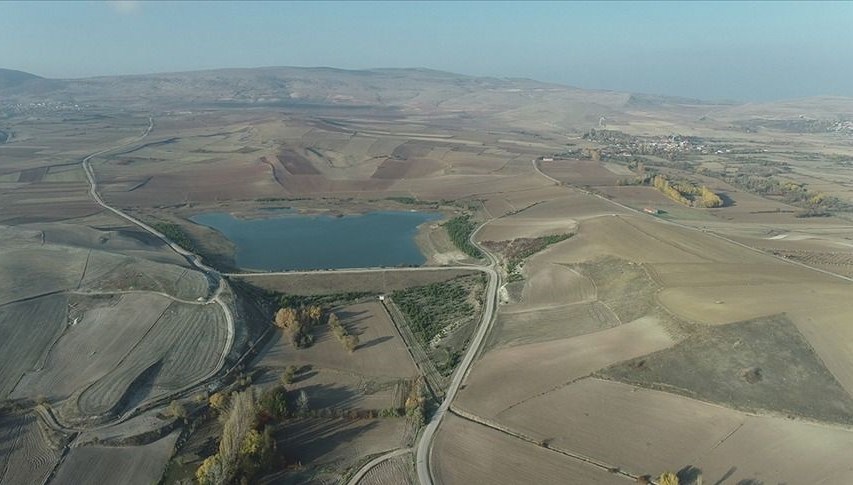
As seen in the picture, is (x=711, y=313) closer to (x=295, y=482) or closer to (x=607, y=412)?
(x=607, y=412)

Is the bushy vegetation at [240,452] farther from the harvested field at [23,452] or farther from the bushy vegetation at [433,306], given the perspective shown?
the bushy vegetation at [433,306]

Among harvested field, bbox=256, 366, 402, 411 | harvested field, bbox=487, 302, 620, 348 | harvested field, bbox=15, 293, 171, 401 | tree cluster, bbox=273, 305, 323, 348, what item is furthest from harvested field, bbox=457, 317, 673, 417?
harvested field, bbox=15, 293, 171, 401

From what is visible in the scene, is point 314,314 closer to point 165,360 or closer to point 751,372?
point 165,360

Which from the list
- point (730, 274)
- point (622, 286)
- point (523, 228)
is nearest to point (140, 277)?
point (622, 286)

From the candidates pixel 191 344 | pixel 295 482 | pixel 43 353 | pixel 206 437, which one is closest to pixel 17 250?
pixel 43 353

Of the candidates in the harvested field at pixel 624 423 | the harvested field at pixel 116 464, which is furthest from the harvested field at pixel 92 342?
the harvested field at pixel 624 423
